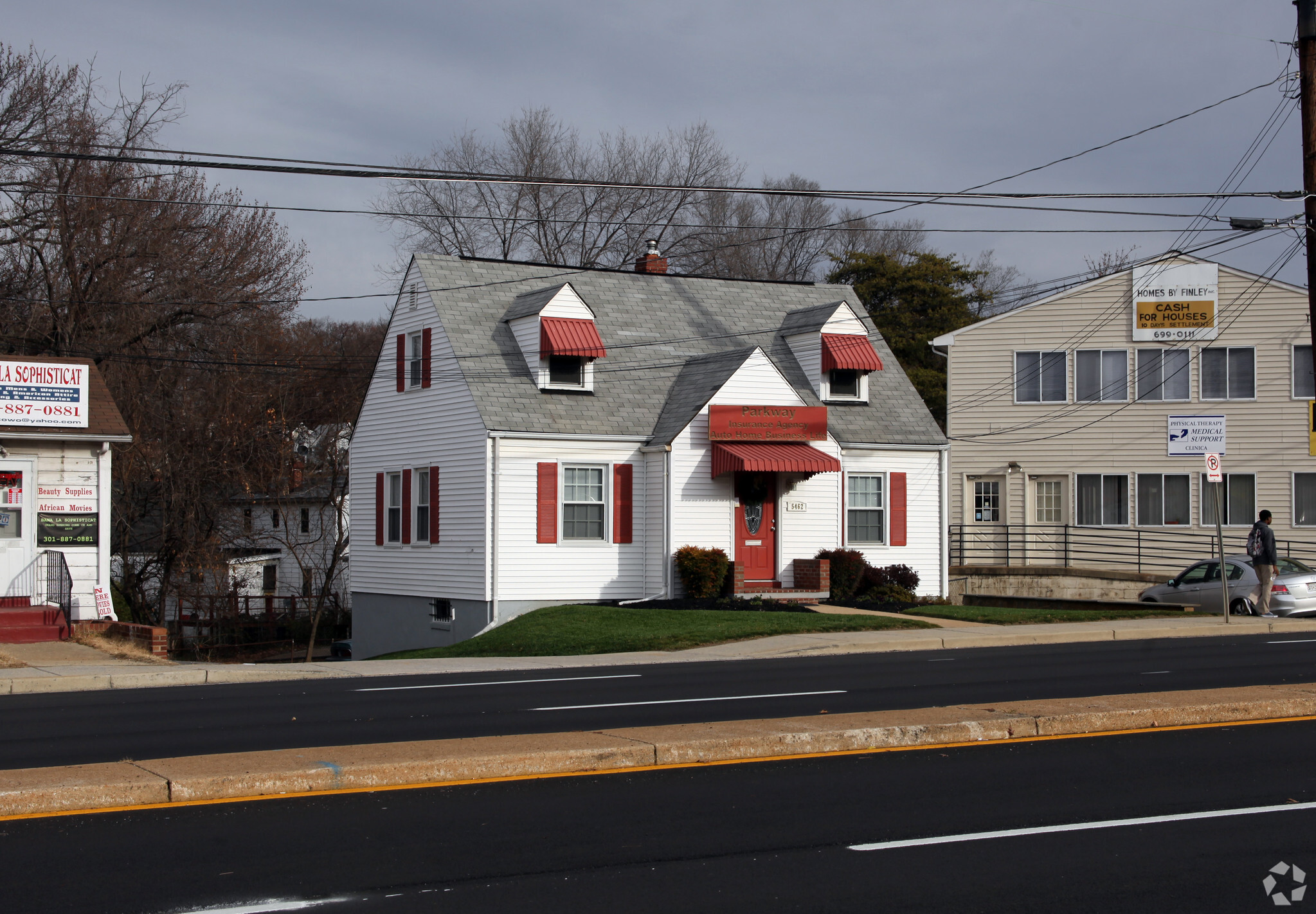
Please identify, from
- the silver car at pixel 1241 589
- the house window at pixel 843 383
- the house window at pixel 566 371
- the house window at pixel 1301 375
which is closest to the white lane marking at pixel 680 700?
the silver car at pixel 1241 589

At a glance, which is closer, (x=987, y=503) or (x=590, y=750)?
(x=590, y=750)

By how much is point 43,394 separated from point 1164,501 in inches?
1118

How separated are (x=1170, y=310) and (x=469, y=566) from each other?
2154 centimetres

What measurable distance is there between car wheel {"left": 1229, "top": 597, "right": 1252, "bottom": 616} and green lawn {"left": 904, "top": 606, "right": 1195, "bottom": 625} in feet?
2.48

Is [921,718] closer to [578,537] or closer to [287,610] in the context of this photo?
[578,537]

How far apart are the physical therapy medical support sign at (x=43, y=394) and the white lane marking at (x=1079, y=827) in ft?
60.0

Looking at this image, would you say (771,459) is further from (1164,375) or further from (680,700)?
(1164,375)

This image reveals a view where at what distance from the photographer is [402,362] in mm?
29656

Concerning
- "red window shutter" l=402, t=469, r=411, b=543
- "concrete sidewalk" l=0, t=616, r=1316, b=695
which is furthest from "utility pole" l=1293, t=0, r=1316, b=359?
"red window shutter" l=402, t=469, r=411, b=543

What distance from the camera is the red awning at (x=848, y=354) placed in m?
29.5

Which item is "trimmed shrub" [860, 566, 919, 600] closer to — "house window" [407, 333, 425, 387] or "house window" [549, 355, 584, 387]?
"house window" [549, 355, 584, 387]

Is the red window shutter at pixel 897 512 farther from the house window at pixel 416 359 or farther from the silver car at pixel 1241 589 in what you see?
the house window at pixel 416 359

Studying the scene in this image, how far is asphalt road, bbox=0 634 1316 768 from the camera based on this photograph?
1099cm

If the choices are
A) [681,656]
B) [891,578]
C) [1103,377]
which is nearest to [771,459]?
[891,578]
